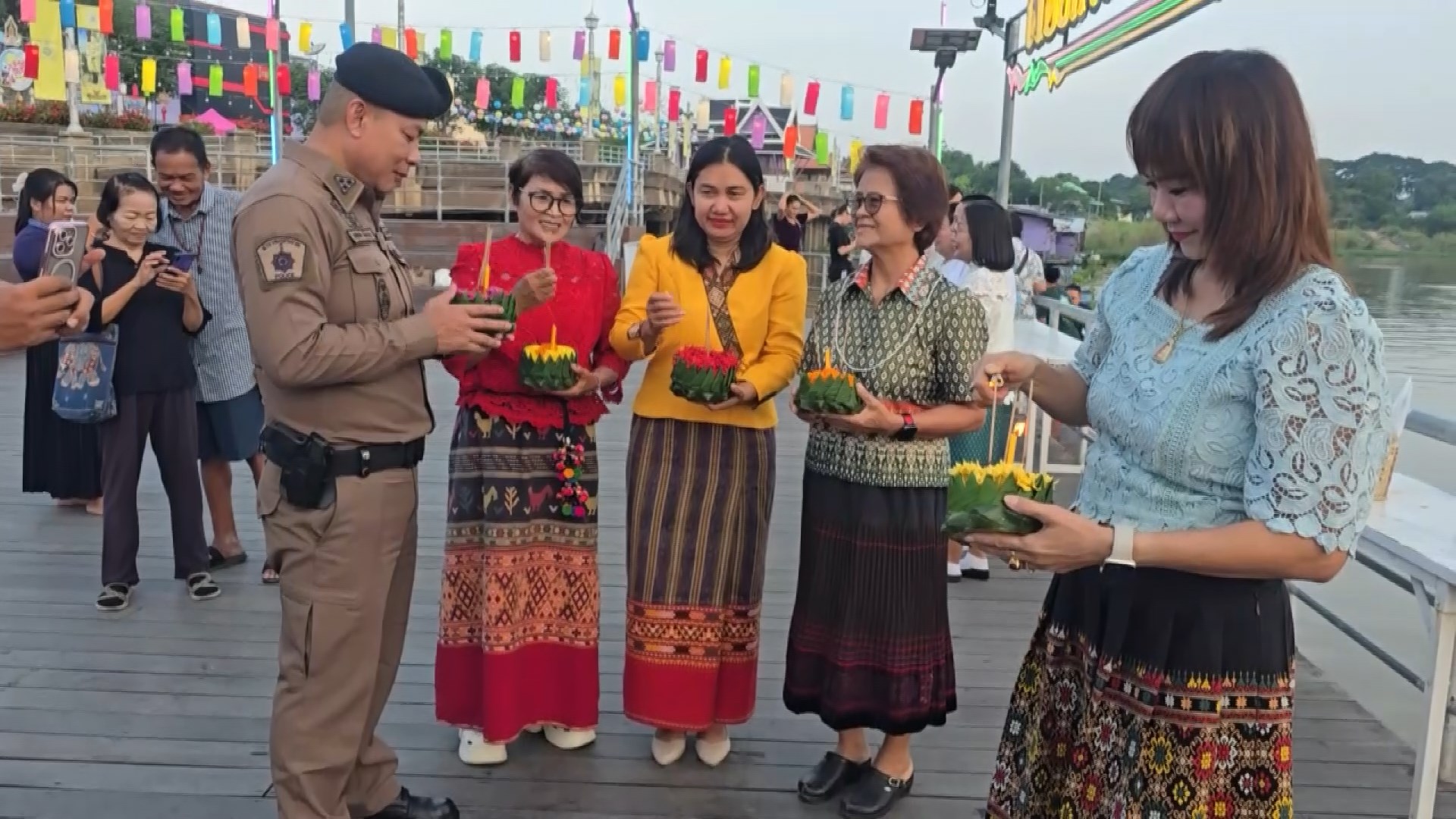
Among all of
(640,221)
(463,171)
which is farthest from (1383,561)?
(463,171)

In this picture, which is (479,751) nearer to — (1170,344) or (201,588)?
(201,588)

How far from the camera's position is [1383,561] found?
2.47 meters

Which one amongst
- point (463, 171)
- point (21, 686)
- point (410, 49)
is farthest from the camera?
point (463, 171)

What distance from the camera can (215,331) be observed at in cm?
388

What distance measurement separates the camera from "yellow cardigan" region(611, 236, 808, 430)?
2535mm

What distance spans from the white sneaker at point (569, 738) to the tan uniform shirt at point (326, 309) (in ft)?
3.32

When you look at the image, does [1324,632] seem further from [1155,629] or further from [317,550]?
[317,550]

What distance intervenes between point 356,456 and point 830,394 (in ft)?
3.07

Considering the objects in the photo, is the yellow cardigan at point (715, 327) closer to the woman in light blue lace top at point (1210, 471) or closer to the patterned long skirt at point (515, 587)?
the patterned long skirt at point (515, 587)

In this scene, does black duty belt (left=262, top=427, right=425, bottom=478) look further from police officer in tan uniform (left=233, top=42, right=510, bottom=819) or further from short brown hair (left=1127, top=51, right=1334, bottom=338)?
short brown hair (left=1127, top=51, right=1334, bottom=338)

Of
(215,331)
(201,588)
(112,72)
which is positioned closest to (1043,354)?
(215,331)

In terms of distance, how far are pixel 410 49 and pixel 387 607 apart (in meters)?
15.3

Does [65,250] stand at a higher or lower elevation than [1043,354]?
higher

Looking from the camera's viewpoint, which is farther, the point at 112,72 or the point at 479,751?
the point at 112,72
